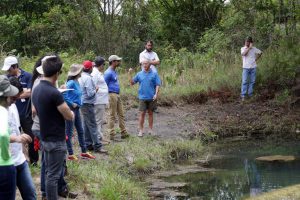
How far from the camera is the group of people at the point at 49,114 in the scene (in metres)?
5.00

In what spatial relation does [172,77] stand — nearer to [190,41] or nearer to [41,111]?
[190,41]

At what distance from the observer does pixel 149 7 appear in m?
24.1

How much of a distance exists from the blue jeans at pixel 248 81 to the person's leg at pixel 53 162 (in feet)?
34.2

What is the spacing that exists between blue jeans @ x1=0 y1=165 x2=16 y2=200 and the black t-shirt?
1123mm

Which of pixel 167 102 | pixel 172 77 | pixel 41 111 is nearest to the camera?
pixel 41 111

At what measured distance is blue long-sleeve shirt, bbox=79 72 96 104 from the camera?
948 centimetres

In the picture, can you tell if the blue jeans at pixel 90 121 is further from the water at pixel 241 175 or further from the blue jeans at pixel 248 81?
the blue jeans at pixel 248 81

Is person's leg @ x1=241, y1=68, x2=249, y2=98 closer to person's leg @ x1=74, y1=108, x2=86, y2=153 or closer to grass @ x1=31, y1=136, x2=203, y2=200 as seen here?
grass @ x1=31, y1=136, x2=203, y2=200

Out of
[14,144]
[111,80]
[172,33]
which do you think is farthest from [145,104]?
[172,33]

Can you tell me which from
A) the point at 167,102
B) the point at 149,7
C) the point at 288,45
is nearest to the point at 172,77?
the point at 167,102

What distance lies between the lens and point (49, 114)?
5852 millimetres

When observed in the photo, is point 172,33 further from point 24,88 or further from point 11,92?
point 11,92

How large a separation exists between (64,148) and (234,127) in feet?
28.8

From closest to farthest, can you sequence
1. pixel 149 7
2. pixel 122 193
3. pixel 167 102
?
pixel 122 193 < pixel 167 102 < pixel 149 7
